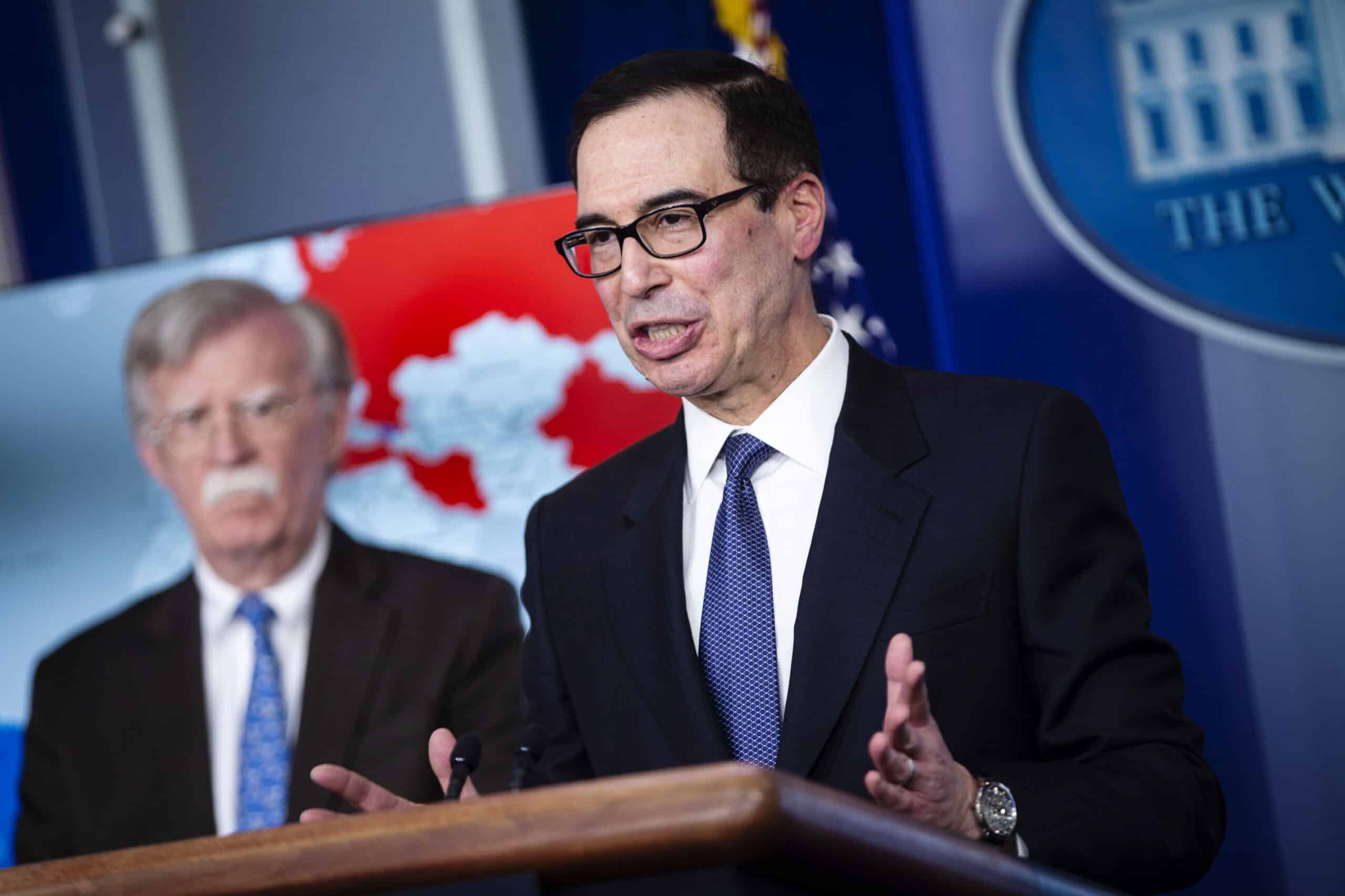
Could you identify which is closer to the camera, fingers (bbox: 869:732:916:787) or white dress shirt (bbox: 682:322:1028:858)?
fingers (bbox: 869:732:916:787)

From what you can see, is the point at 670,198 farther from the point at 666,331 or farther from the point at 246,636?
the point at 246,636

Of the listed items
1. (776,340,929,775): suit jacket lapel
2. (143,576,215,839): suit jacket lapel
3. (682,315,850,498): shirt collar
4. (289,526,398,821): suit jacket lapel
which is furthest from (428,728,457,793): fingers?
(143,576,215,839): suit jacket lapel

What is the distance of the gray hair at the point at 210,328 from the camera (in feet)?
10.2

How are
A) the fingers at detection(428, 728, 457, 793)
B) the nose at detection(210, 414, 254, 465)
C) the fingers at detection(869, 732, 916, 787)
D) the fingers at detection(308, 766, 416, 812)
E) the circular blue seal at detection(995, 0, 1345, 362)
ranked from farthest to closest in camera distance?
the nose at detection(210, 414, 254, 465) → the circular blue seal at detection(995, 0, 1345, 362) → the fingers at detection(428, 728, 457, 793) → the fingers at detection(308, 766, 416, 812) → the fingers at detection(869, 732, 916, 787)

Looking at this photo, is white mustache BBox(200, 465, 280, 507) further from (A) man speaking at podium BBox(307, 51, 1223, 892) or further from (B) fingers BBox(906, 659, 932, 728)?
(B) fingers BBox(906, 659, 932, 728)

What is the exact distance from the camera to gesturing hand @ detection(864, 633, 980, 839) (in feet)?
4.16

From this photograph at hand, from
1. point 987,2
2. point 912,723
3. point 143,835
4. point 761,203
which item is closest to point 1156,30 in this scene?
point 987,2

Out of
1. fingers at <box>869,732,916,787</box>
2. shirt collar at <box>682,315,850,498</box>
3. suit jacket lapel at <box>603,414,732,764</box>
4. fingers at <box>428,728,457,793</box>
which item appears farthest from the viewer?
shirt collar at <box>682,315,850,498</box>

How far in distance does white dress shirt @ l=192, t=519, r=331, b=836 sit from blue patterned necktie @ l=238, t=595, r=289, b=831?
1cm

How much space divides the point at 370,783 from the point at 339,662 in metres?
1.51

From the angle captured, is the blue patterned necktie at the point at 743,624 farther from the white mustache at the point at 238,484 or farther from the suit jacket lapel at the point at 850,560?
the white mustache at the point at 238,484

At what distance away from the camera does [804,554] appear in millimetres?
1769

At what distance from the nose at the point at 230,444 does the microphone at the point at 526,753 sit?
1735 millimetres

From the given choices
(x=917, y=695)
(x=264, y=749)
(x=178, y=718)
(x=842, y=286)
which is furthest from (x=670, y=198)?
(x=178, y=718)
